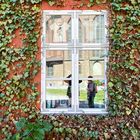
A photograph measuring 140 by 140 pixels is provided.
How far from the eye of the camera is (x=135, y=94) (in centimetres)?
562

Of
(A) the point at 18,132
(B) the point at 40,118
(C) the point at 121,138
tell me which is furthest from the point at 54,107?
(C) the point at 121,138

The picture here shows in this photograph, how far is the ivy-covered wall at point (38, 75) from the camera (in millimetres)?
5586

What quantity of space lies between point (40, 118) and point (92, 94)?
95 cm

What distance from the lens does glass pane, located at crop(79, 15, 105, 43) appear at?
227 inches

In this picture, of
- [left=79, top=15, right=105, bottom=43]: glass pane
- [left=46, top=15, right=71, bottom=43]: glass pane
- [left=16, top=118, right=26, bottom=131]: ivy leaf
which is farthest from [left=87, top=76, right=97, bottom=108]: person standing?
[left=16, top=118, right=26, bottom=131]: ivy leaf

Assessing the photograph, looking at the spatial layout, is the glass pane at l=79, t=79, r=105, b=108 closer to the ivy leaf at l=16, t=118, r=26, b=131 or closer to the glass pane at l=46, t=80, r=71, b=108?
the glass pane at l=46, t=80, r=71, b=108

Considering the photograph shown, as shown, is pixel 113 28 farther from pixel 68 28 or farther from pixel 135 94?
pixel 135 94

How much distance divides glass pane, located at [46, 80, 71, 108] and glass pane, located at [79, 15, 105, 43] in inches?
32.5

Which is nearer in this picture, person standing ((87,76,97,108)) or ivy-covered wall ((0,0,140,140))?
ivy-covered wall ((0,0,140,140))

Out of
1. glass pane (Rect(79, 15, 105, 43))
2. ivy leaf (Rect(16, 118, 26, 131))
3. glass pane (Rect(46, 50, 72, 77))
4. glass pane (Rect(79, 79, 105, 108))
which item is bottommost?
ivy leaf (Rect(16, 118, 26, 131))

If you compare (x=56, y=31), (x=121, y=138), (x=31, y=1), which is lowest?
(x=121, y=138)

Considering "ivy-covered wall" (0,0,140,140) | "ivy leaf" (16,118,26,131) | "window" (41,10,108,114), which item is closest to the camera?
"ivy leaf" (16,118,26,131)

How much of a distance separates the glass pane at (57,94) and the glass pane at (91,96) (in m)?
0.22

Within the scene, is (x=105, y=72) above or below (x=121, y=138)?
above
